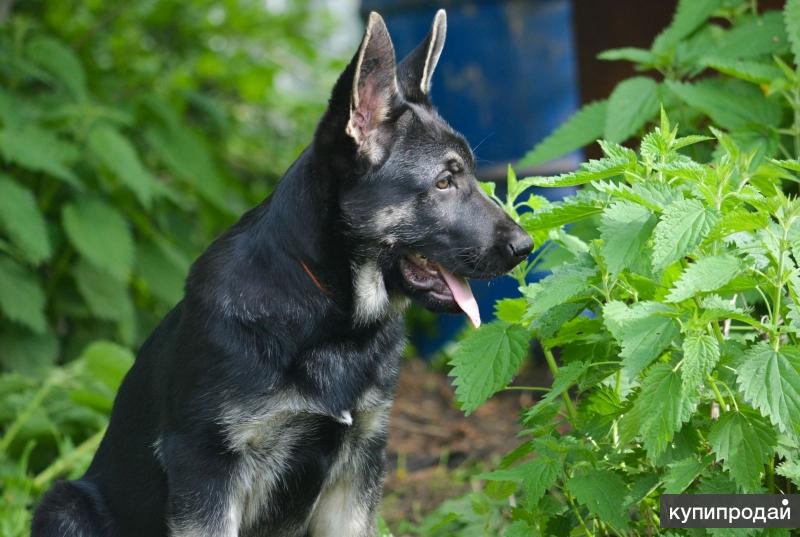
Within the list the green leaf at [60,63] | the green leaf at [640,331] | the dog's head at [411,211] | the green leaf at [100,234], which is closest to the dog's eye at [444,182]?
the dog's head at [411,211]

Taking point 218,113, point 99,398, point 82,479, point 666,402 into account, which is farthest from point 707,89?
point 218,113

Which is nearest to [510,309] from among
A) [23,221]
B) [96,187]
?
[23,221]

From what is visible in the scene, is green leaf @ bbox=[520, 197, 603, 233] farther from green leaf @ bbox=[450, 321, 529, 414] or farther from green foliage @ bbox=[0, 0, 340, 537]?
green foliage @ bbox=[0, 0, 340, 537]

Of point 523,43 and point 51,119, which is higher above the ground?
point 51,119

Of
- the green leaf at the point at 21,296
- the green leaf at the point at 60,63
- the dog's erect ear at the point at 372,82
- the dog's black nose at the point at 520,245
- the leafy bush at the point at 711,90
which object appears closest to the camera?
the dog's erect ear at the point at 372,82

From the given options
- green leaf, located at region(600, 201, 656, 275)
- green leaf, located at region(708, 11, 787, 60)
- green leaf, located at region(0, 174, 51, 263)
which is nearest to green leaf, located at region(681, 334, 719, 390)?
green leaf, located at region(600, 201, 656, 275)

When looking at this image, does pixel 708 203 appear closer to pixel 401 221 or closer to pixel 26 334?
pixel 401 221

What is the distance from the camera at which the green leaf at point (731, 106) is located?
154 inches

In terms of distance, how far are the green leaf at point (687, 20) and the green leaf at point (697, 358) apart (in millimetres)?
1775

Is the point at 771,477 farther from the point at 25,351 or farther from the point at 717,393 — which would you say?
the point at 25,351

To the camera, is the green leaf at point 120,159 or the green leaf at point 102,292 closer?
the green leaf at point 120,159

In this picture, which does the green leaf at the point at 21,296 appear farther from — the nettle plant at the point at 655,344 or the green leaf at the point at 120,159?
the nettle plant at the point at 655,344

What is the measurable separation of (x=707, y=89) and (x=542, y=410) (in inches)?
59.8

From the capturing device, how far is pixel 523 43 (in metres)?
7.34
